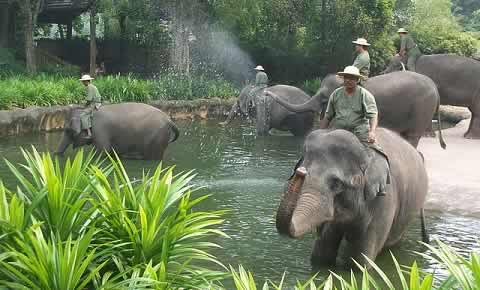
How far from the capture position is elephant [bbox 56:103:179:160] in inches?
573

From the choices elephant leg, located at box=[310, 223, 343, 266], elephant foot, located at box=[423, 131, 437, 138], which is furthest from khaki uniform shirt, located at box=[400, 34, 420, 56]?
elephant leg, located at box=[310, 223, 343, 266]

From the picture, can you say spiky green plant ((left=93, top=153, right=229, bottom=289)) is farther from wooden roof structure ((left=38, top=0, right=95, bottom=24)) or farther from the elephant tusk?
wooden roof structure ((left=38, top=0, right=95, bottom=24))

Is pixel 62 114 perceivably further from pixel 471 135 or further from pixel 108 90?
pixel 471 135

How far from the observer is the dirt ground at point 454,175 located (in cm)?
1084

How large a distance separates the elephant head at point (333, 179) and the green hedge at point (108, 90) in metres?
12.7

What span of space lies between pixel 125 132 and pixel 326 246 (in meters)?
7.46

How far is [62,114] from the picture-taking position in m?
19.6

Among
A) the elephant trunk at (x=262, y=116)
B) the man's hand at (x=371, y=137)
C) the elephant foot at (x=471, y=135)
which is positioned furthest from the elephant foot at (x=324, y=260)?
the elephant trunk at (x=262, y=116)

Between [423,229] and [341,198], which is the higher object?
[341,198]

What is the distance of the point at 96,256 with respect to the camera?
5.35 metres

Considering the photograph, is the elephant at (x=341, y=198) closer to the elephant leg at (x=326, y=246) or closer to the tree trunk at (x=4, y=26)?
the elephant leg at (x=326, y=246)

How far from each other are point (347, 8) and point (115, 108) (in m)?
16.7

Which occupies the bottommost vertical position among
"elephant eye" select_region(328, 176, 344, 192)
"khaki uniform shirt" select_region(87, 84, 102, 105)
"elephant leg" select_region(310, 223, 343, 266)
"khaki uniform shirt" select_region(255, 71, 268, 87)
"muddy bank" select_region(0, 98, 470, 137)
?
"muddy bank" select_region(0, 98, 470, 137)

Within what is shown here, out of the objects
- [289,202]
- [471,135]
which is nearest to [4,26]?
[471,135]
